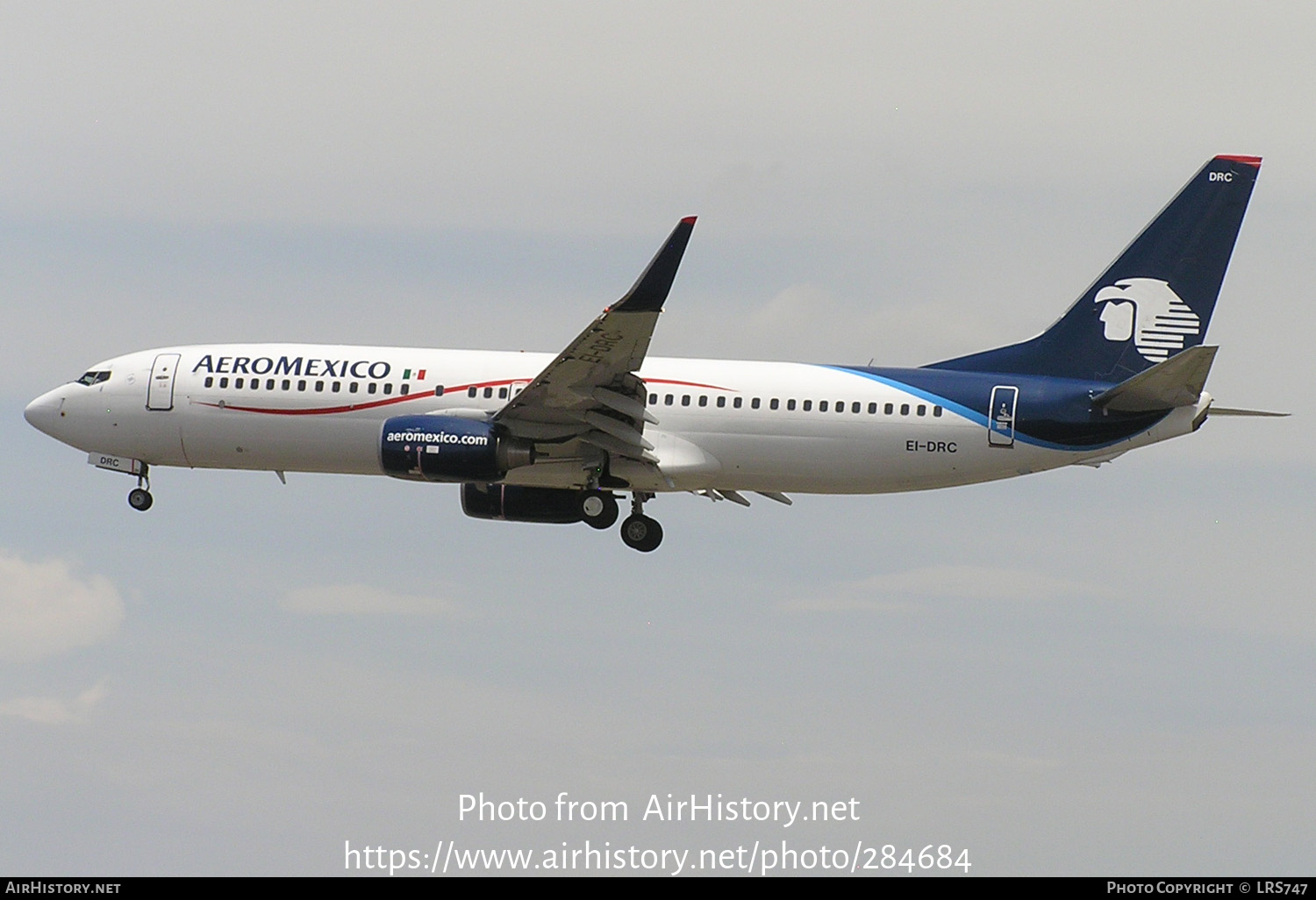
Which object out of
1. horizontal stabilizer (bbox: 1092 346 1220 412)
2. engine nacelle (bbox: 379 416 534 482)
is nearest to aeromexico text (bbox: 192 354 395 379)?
engine nacelle (bbox: 379 416 534 482)

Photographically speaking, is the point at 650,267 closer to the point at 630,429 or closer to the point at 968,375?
the point at 630,429

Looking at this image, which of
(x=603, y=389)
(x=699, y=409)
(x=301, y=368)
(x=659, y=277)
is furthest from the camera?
(x=301, y=368)

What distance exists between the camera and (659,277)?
41.3m

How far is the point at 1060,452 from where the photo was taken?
46.0 metres

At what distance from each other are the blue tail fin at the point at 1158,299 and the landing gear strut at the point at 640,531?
344 inches

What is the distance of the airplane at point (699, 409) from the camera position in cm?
4556

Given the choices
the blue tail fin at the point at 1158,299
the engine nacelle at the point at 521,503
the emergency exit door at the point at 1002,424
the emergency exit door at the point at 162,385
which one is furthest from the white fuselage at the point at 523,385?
the blue tail fin at the point at 1158,299

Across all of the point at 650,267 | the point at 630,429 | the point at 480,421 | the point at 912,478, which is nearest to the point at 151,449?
the point at 480,421

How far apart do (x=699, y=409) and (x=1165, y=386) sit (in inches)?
456

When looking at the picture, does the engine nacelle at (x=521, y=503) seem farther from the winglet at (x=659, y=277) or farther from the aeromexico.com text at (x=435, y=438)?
the winglet at (x=659, y=277)

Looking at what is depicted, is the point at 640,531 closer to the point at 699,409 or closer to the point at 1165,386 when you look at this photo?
the point at 699,409

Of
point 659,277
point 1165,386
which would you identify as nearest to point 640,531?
point 659,277

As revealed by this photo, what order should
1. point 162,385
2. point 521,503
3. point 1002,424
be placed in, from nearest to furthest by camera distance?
point 1002,424 < point 162,385 < point 521,503

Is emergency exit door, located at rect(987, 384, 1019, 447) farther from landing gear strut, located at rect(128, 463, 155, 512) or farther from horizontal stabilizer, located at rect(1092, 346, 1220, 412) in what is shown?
landing gear strut, located at rect(128, 463, 155, 512)
